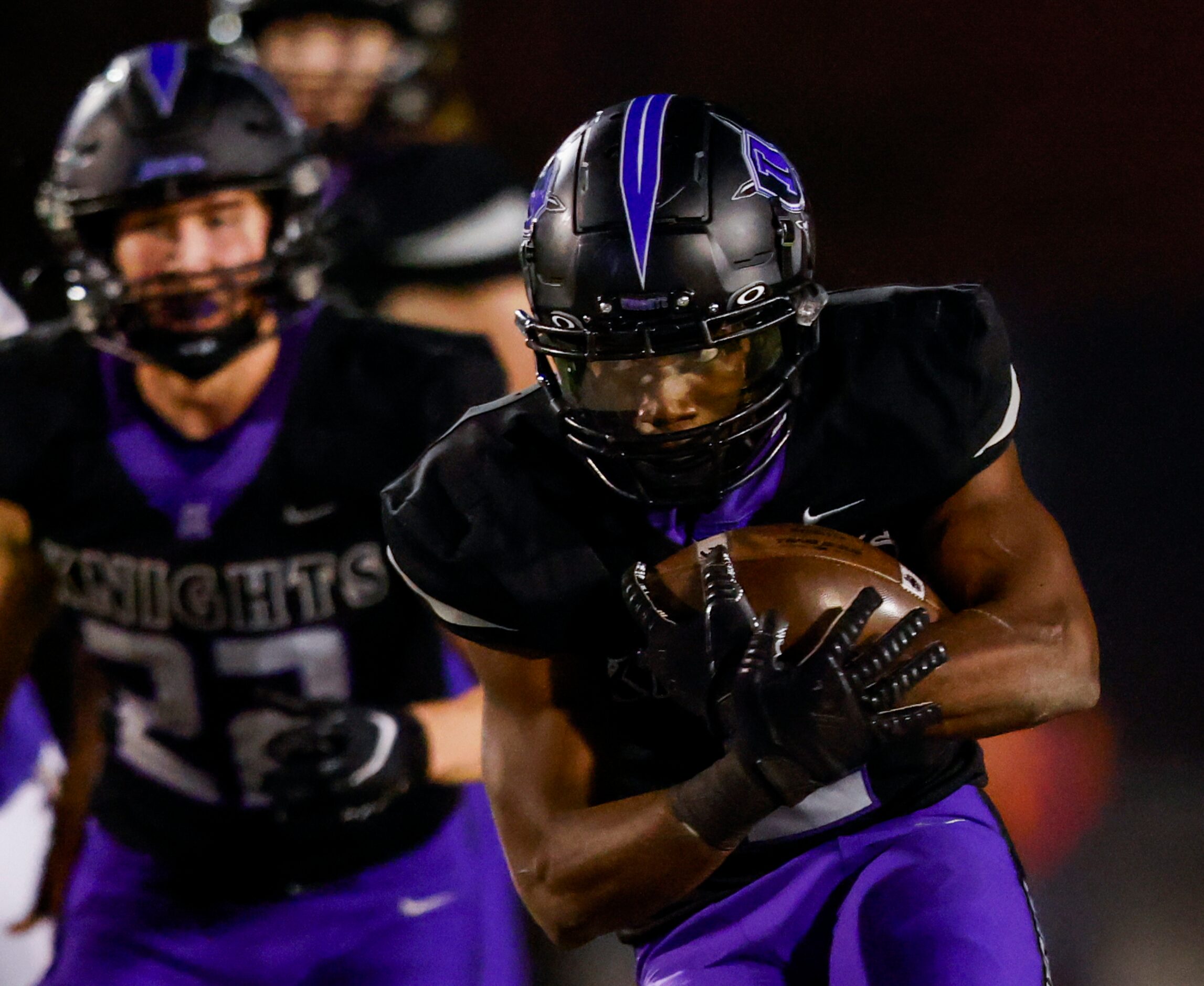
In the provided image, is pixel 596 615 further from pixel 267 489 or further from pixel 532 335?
pixel 267 489

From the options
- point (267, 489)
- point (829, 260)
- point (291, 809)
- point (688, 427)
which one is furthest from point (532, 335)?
point (829, 260)

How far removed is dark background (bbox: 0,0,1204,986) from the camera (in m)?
3.01

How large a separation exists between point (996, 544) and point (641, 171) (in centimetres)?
56

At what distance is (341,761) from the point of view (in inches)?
89.2

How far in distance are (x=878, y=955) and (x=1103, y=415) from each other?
5.90 ft

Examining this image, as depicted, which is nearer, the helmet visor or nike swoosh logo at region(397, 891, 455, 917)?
the helmet visor

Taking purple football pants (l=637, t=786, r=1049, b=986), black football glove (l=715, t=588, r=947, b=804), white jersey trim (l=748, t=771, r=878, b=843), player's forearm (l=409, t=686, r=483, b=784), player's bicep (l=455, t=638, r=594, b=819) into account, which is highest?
black football glove (l=715, t=588, r=947, b=804)

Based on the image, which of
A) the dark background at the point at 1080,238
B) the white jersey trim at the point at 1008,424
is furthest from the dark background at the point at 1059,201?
the white jersey trim at the point at 1008,424

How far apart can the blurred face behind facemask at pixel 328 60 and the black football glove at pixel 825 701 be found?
260 centimetres

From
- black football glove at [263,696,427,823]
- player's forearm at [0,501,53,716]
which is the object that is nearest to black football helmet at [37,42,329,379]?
player's forearm at [0,501,53,716]

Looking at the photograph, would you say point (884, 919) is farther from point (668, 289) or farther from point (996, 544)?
point (668, 289)

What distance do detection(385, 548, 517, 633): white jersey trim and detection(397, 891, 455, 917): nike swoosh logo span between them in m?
0.74

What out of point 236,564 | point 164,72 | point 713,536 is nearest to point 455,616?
point 713,536

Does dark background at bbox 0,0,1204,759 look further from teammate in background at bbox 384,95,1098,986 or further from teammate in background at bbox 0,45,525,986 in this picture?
teammate in background at bbox 384,95,1098,986
